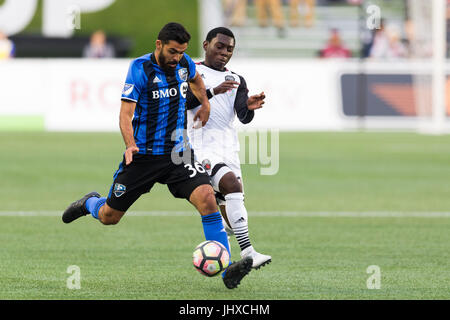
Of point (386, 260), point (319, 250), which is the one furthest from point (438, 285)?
point (319, 250)

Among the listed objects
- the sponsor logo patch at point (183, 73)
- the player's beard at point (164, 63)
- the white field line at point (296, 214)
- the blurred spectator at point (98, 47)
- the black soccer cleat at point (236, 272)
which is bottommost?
the white field line at point (296, 214)

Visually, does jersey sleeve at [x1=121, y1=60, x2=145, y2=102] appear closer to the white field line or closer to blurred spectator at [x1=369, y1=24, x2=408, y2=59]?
the white field line

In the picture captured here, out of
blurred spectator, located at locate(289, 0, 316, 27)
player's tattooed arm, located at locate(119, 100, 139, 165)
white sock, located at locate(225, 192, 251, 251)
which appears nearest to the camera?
player's tattooed arm, located at locate(119, 100, 139, 165)

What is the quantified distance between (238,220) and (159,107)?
1.15 m

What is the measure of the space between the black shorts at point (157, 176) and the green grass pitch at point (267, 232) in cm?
68

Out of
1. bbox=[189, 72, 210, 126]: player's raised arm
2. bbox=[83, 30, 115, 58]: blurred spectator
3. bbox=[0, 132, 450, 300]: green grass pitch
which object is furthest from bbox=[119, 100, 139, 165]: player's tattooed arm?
bbox=[83, 30, 115, 58]: blurred spectator

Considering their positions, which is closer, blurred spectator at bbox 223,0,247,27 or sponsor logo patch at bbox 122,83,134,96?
sponsor logo patch at bbox 122,83,134,96

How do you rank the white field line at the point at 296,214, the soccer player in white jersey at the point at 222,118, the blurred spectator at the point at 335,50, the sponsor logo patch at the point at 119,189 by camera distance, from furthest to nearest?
the blurred spectator at the point at 335,50, the white field line at the point at 296,214, the soccer player in white jersey at the point at 222,118, the sponsor logo patch at the point at 119,189

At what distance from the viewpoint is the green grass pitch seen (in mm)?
7344

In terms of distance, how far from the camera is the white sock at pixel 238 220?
792cm

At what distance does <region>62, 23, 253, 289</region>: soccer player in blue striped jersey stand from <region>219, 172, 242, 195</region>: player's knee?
545mm

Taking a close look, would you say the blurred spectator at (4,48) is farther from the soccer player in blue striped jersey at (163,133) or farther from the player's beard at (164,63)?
the player's beard at (164,63)

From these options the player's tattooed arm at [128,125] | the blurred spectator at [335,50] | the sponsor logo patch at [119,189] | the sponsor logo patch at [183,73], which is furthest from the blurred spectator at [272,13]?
the player's tattooed arm at [128,125]
